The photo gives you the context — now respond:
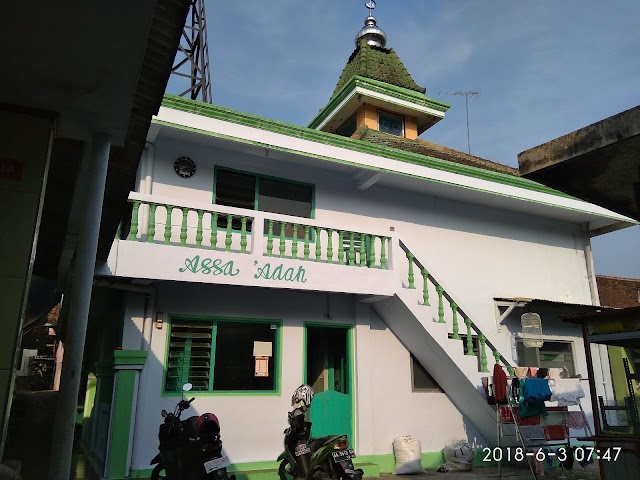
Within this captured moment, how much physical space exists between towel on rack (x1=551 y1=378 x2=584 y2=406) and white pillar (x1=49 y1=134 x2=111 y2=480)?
7.51 meters

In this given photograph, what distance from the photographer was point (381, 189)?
31.4 feet

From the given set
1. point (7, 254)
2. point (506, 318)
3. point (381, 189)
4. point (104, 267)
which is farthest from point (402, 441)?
point (7, 254)

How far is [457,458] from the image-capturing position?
27.2 feet

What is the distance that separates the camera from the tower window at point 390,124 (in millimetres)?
12773

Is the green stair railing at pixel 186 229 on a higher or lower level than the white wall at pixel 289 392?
higher

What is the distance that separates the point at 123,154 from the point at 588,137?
3134 millimetres

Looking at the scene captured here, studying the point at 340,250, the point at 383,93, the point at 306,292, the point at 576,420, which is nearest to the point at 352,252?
the point at 340,250

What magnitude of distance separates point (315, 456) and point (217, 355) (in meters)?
2.54

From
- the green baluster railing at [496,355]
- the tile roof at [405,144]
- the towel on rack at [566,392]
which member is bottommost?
the towel on rack at [566,392]

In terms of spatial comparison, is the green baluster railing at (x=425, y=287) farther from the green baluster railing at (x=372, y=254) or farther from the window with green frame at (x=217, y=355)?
the window with green frame at (x=217, y=355)

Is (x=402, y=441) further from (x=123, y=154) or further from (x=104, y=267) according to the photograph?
(x=123, y=154)

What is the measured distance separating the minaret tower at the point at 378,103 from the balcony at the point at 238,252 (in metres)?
4.75

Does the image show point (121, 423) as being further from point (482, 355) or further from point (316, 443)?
point (482, 355)
